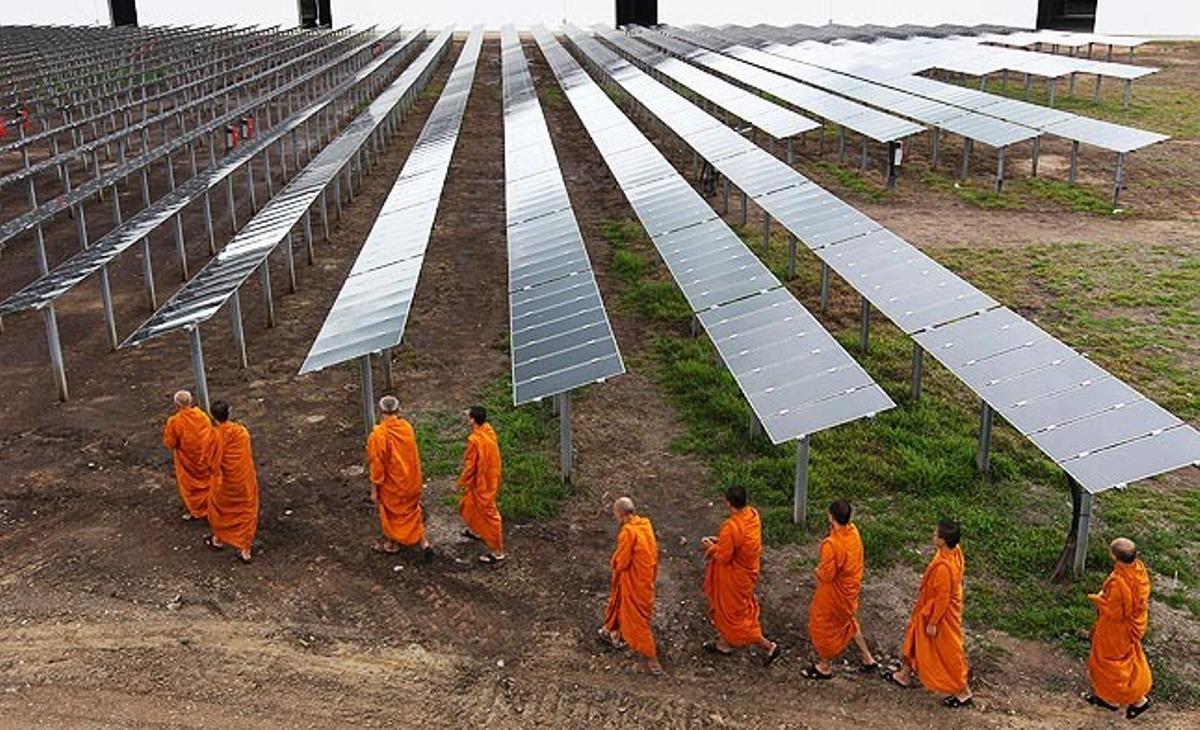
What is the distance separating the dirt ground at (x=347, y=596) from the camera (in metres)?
8.34

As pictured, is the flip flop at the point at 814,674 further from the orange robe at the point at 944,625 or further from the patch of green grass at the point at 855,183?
the patch of green grass at the point at 855,183

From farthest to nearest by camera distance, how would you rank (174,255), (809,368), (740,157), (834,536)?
(740,157), (174,255), (809,368), (834,536)

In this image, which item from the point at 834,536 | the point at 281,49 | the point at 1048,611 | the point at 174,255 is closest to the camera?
the point at 834,536

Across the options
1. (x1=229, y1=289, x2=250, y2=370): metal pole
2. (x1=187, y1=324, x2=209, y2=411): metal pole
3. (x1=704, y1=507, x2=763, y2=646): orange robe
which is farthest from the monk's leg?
(x1=229, y1=289, x2=250, y2=370): metal pole

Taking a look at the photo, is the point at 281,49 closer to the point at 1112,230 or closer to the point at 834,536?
the point at 1112,230

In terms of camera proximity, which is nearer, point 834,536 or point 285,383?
point 834,536

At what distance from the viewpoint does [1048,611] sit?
9320 mm

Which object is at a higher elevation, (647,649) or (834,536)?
(834,536)

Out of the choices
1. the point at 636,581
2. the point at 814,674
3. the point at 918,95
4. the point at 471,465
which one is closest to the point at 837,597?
the point at 814,674

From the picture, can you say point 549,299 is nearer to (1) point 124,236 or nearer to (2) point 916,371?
(2) point 916,371

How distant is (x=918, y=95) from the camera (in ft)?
101

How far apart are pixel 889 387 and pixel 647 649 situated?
21.3 feet

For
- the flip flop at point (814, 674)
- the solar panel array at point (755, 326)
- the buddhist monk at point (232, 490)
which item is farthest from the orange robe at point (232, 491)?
the flip flop at point (814, 674)

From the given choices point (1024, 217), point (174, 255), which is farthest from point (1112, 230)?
point (174, 255)
